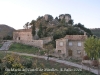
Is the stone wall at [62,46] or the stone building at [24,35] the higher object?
the stone building at [24,35]

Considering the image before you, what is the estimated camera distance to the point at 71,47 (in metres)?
39.7

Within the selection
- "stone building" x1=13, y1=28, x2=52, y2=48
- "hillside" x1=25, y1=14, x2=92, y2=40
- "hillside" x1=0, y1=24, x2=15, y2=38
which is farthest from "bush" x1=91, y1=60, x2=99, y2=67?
"hillside" x1=0, y1=24, x2=15, y2=38

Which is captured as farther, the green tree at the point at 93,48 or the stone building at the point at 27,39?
the stone building at the point at 27,39

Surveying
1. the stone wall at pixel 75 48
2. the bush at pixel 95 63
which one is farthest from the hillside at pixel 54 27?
the bush at pixel 95 63

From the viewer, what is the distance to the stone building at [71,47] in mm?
39188

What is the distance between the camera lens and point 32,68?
84.5 ft

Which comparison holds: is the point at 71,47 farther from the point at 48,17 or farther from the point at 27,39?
the point at 48,17

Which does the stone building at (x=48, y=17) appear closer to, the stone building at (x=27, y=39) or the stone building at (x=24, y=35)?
the stone building at (x=24, y=35)

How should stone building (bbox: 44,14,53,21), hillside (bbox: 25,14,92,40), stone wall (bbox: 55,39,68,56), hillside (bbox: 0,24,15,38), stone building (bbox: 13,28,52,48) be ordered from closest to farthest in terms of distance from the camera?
stone wall (bbox: 55,39,68,56), stone building (bbox: 13,28,52,48), hillside (bbox: 25,14,92,40), hillside (bbox: 0,24,15,38), stone building (bbox: 44,14,53,21)

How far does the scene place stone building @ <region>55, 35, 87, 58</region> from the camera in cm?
3919

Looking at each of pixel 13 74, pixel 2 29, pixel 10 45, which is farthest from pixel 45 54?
pixel 2 29

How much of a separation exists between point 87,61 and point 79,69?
Result: 5.26 m

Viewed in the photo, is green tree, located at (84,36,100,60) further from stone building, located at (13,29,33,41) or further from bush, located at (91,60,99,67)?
stone building, located at (13,29,33,41)

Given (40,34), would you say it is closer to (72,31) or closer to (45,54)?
(72,31)
